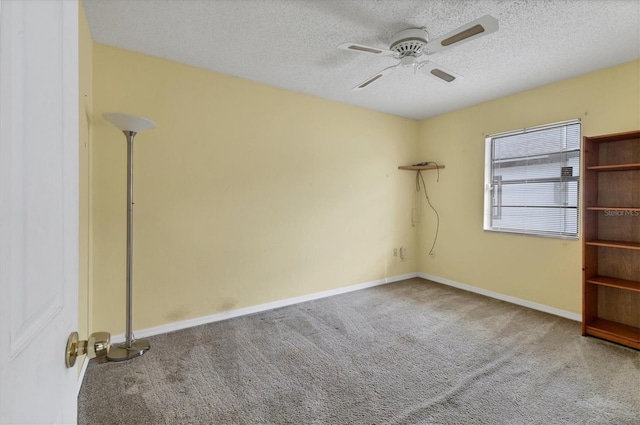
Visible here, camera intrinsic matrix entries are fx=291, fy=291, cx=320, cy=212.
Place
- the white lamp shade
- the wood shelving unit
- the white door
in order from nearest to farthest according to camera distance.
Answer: the white door → the white lamp shade → the wood shelving unit

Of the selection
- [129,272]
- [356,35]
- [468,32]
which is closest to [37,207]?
[468,32]

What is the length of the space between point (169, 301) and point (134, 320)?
1.02 feet

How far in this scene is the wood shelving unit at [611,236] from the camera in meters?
2.69

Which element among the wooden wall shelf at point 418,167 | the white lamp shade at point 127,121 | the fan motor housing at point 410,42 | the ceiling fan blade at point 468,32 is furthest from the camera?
the wooden wall shelf at point 418,167

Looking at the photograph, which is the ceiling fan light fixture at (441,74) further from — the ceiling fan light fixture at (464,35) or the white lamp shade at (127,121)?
the white lamp shade at (127,121)

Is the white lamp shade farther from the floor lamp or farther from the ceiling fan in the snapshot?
the ceiling fan

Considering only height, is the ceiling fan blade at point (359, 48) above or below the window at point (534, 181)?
above

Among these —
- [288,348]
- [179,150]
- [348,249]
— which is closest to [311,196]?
[348,249]

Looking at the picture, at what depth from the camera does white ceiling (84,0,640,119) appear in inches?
79.4

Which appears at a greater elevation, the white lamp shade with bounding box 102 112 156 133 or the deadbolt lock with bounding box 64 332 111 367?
the white lamp shade with bounding box 102 112 156 133

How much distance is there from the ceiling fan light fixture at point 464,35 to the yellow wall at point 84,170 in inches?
93.6

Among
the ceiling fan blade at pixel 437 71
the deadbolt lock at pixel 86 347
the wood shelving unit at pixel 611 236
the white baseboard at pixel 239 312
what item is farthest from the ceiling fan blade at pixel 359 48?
the white baseboard at pixel 239 312

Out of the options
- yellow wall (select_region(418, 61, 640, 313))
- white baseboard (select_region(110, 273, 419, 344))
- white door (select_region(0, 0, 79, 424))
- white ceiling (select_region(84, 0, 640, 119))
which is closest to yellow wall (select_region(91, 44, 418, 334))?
white baseboard (select_region(110, 273, 419, 344))

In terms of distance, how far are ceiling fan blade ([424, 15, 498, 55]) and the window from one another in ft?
7.31
